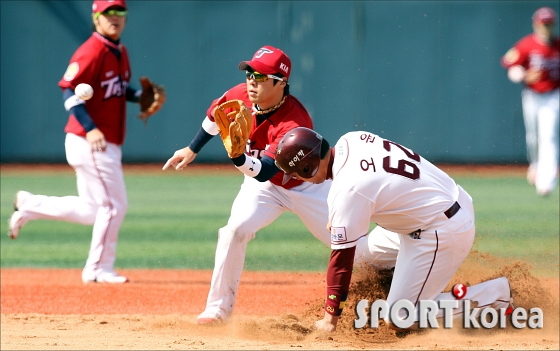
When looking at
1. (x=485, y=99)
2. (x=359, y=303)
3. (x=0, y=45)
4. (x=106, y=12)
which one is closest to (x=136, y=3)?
(x=0, y=45)

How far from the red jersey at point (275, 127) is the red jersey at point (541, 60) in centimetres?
740

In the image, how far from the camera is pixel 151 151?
672 inches

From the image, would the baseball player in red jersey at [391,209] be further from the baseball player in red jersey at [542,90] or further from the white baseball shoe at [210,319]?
the baseball player in red jersey at [542,90]

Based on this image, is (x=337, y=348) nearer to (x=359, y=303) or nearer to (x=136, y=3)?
(x=359, y=303)

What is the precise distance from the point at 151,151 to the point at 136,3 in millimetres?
3050

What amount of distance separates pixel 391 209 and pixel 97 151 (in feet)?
10.7

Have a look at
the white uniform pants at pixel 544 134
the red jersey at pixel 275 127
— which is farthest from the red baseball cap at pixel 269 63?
the white uniform pants at pixel 544 134

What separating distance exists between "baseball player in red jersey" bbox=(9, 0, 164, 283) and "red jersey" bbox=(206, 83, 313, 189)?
6.09ft

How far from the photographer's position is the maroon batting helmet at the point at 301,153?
179 inches

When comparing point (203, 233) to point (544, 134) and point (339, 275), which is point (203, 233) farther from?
point (339, 275)

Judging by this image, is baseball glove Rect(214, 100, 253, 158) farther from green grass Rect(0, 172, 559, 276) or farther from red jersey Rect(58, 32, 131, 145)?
green grass Rect(0, 172, 559, 276)

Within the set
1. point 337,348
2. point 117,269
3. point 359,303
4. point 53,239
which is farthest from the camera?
point 53,239

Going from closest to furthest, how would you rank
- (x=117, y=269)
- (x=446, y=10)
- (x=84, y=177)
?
(x=84, y=177) < (x=117, y=269) < (x=446, y=10)

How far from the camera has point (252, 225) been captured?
5.40 m
